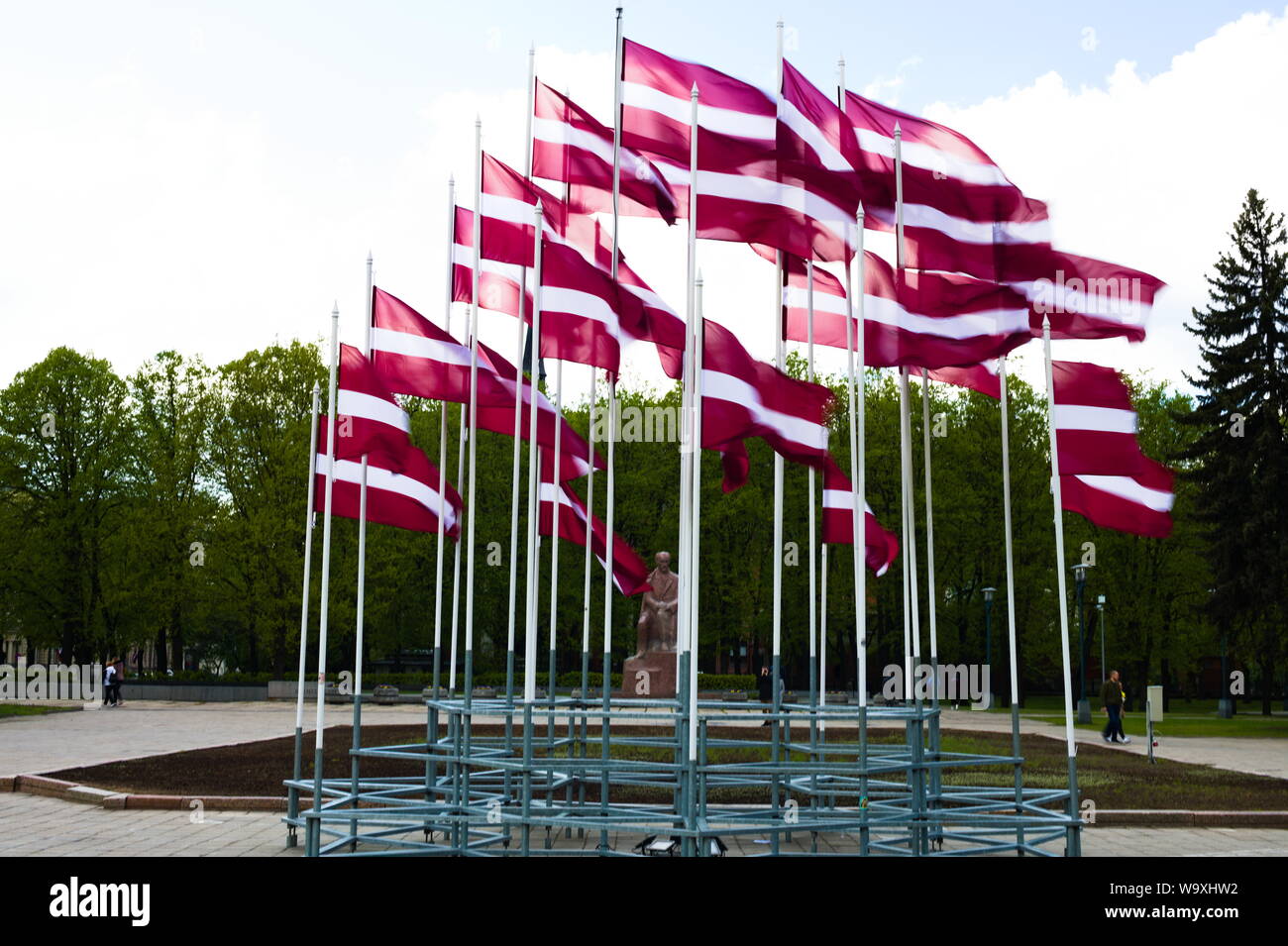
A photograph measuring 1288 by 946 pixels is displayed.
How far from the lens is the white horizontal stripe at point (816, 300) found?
43.5 feet

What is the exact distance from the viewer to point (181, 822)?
14742 mm

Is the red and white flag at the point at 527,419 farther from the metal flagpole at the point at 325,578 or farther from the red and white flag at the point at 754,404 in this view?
the red and white flag at the point at 754,404

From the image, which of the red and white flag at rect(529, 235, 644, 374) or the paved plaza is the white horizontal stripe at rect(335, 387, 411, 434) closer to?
the red and white flag at rect(529, 235, 644, 374)

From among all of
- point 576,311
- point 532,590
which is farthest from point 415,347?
point 532,590

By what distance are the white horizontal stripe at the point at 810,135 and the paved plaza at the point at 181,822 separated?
276 inches

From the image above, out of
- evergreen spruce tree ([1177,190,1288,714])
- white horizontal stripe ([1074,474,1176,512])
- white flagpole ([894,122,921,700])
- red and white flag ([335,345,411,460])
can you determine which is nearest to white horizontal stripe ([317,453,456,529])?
red and white flag ([335,345,411,460])

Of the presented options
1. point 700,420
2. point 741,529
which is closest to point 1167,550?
point 741,529

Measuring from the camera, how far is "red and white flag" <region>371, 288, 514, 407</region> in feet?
40.7

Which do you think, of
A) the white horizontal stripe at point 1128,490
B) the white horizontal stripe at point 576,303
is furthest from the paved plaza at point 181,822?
the white horizontal stripe at point 576,303

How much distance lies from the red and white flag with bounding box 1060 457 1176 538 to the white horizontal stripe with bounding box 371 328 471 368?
20.0 ft

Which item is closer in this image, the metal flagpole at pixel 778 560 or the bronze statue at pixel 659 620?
the metal flagpole at pixel 778 560

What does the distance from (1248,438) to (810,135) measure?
35368mm

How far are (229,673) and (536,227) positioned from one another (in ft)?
155

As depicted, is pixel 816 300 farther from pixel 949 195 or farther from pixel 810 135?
pixel 810 135
